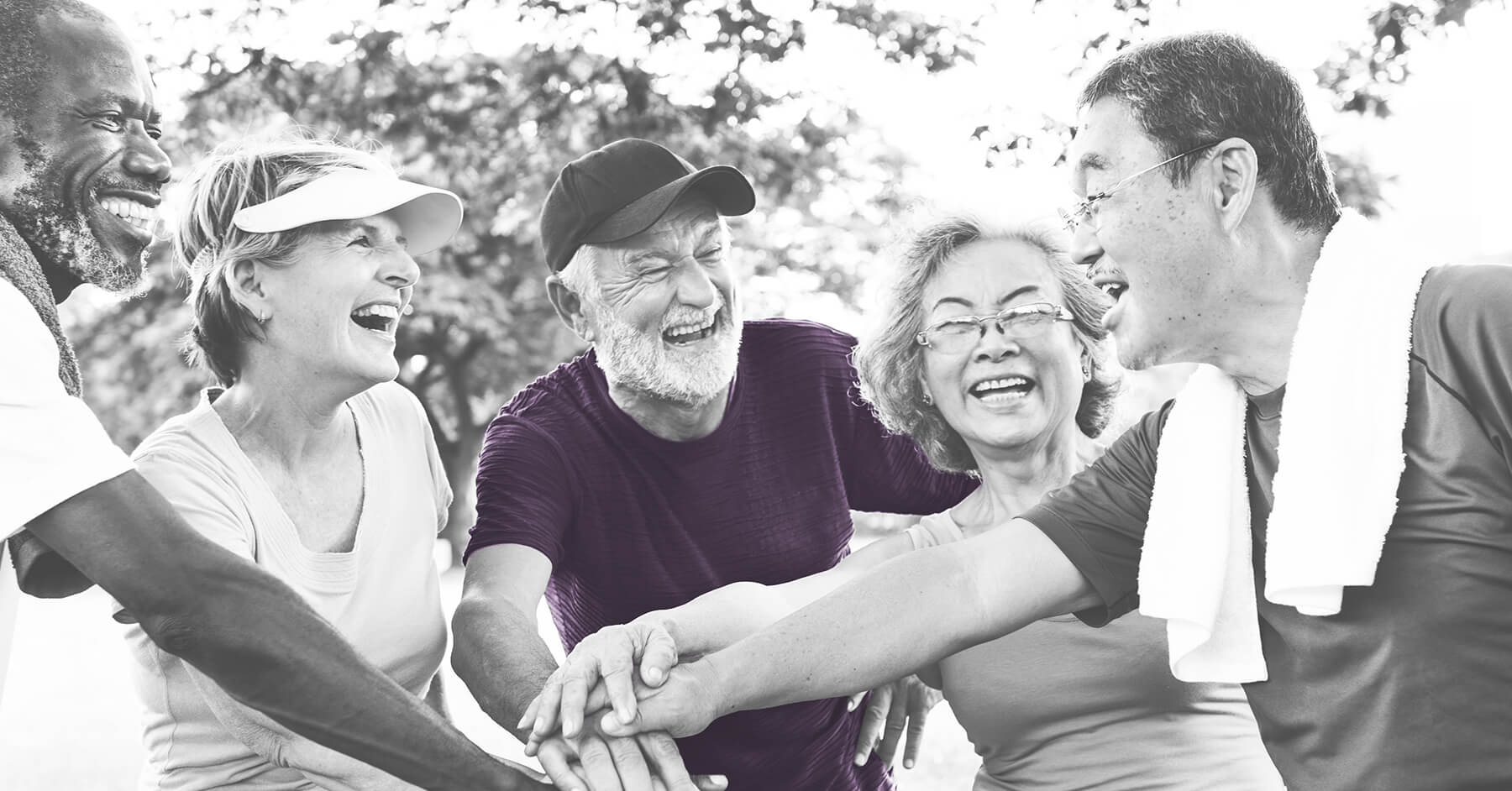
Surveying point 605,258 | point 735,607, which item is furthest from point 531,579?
point 605,258

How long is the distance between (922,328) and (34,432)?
2.12 m

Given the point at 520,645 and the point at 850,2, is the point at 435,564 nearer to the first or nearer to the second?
the point at 520,645

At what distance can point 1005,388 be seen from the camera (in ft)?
10.8

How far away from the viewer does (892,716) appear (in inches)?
146

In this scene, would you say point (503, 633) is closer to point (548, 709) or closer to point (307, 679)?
point (548, 709)

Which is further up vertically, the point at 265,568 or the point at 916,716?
the point at 265,568

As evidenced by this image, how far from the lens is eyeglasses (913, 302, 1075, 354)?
3316 mm

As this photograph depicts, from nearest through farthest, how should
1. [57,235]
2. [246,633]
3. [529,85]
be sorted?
[246,633] < [57,235] < [529,85]

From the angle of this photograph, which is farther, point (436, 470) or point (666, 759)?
point (436, 470)

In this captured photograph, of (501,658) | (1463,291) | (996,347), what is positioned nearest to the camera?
(1463,291)

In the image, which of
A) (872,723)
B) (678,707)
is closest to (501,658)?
(678,707)

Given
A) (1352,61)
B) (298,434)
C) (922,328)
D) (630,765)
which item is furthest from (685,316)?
(1352,61)

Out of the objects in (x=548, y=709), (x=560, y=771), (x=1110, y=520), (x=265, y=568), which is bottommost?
(x=560, y=771)

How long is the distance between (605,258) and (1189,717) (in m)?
1.99
